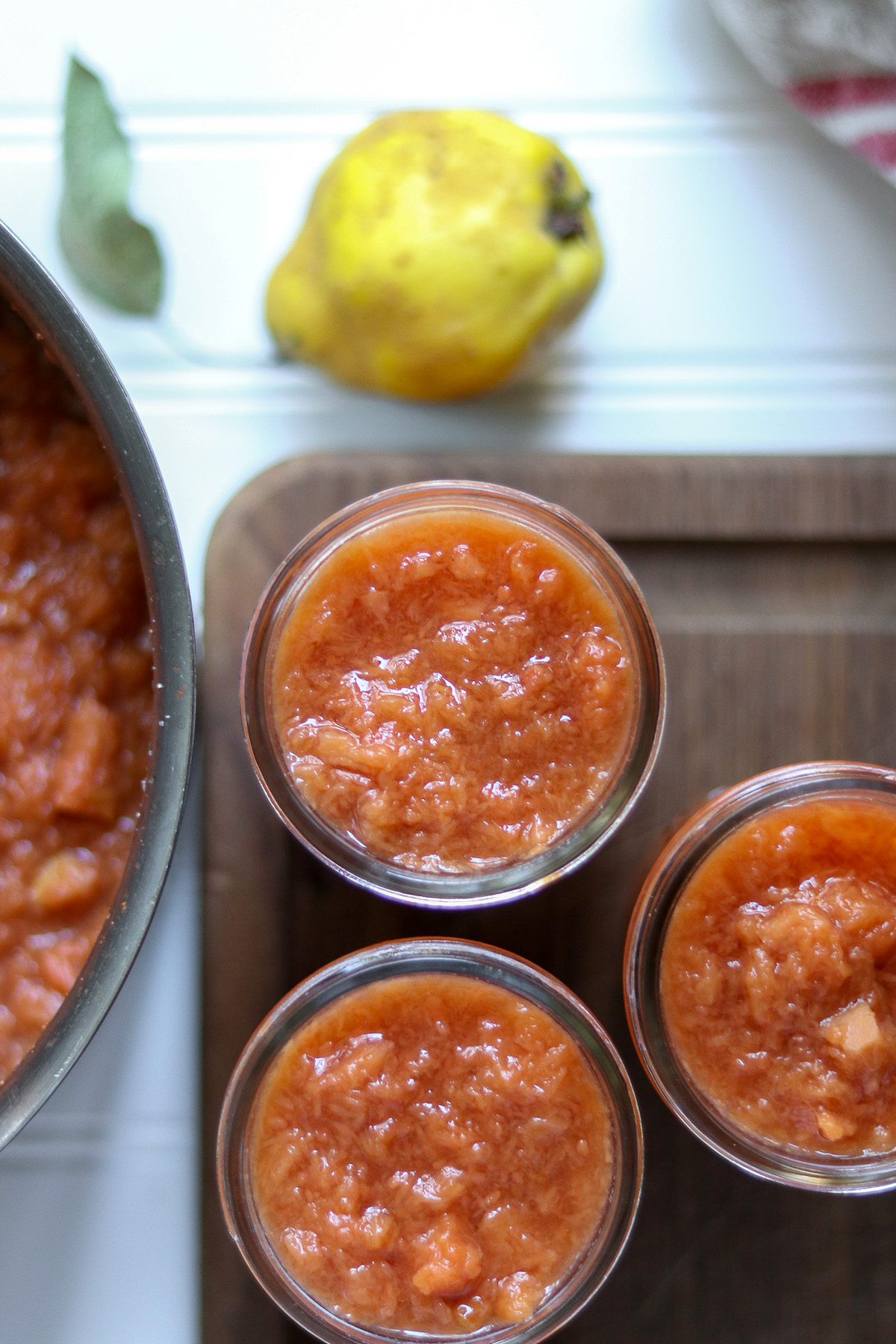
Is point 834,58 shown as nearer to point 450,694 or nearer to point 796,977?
point 450,694

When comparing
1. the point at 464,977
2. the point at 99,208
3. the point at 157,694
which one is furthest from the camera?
the point at 99,208

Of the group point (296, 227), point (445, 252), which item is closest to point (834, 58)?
point (445, 252)

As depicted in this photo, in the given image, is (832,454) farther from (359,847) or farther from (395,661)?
(359,847)

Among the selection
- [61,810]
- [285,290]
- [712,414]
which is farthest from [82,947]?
[712,414]

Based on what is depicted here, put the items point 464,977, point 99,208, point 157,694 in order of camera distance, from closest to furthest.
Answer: point 157,694, point 464,977, point 99,208

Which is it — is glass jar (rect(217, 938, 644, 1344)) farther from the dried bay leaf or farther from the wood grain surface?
the dried bay leaf

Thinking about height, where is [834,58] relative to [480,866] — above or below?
above
